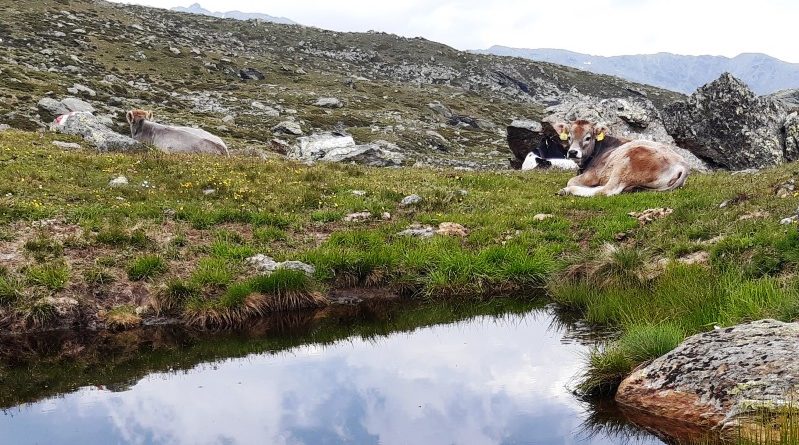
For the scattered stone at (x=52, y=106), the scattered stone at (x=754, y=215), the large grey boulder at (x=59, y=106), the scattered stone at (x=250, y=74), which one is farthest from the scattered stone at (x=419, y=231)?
the scattered stone at (x=250, y=74)

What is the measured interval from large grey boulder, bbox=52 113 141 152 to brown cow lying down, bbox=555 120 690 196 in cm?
1592

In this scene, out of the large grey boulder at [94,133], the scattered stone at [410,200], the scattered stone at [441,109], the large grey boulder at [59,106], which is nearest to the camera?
the scattered stone at [410,200]

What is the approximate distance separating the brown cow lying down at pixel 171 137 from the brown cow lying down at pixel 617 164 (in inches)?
553

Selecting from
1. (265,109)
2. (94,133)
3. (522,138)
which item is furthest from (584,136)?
(265,109)

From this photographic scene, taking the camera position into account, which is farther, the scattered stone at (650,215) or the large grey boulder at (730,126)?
the large grey boulder at (730,126)

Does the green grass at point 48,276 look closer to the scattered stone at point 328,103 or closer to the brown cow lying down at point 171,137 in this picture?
the brown cow lying down at point 171,137

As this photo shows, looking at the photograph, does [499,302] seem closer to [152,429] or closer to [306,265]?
[306,265]

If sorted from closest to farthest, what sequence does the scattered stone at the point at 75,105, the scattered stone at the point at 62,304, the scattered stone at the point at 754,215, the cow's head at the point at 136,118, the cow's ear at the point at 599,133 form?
the scattered stone at the point at 62,304 → the scattered stone at the point at 754,215 → the cow's ear at the point at 599,133 → the cow's head at the point at 136,118 → the scattered stone at the point at 75,105

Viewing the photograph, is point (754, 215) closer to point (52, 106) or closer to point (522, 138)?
point (522, 138)

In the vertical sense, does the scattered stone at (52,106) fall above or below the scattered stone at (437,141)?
above

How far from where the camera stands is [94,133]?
26438 mm

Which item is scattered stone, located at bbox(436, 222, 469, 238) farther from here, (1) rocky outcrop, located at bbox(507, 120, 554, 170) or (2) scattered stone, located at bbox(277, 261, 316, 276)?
(1) rocky outcrop, located at bbox(507, 120, 554, 170)

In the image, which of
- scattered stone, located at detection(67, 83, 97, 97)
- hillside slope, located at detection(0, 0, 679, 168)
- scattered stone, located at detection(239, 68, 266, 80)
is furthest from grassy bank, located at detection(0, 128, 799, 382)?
scattered stone, located at detection(239, 68, 266, 80)

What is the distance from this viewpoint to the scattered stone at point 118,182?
55.0 feet
